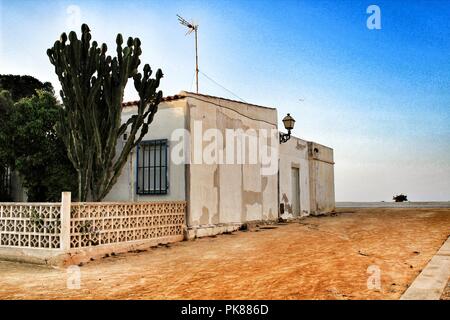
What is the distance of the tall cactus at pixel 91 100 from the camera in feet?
27.5

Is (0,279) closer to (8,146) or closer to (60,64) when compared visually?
(60,64)

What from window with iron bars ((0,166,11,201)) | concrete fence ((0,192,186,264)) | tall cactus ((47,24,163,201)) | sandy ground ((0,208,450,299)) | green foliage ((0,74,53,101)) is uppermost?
green foliage ((0,74,53,101))

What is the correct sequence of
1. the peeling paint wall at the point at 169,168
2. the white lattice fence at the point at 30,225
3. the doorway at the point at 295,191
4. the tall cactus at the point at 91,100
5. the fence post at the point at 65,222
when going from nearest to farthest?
the fence post at the point at 65,222, the white lattice fence at the point at 30,225, the tall cactus at the point at 91,100, the peeling paint wall at the point at 169,168, the doorway at the point at 295,191

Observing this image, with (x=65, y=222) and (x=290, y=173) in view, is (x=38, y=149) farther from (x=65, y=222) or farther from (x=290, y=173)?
(x=290, y=173)

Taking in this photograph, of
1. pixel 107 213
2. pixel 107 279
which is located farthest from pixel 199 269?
pixel 107 213

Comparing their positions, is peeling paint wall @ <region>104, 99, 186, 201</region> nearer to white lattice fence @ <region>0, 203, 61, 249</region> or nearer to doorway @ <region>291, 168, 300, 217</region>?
white lattice fence @ <region>0, 203, 61, 249</region>

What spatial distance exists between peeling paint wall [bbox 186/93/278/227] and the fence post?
136 inches

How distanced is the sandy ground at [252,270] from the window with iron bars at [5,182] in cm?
604

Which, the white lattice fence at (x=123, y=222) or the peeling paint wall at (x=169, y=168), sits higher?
the peeling paint wall at (x=169, y=168)

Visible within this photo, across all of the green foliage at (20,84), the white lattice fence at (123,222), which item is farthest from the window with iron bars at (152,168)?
the green foliage at (20,84)

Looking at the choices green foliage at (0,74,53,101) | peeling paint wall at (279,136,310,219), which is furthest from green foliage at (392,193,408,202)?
green foliage at (0,74,53,101)

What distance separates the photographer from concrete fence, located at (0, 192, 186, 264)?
7215 mm

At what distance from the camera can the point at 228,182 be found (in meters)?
11.4

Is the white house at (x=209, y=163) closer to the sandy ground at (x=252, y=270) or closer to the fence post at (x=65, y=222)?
the sandy ground at (x=252, y=270)
